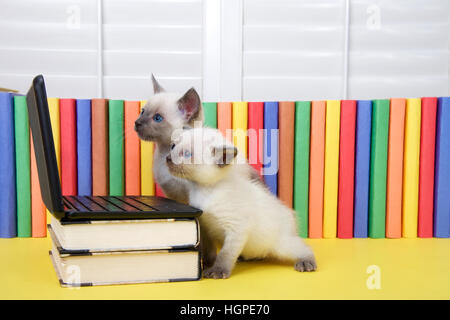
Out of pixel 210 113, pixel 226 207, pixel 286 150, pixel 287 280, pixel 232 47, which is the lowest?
pixel 287 280

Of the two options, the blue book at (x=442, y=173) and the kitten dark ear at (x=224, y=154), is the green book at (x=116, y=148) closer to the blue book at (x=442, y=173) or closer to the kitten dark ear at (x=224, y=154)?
the kitten dark ear at (x=224, y=154)

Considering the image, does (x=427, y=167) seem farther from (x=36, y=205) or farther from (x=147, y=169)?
(x=36, y=205)

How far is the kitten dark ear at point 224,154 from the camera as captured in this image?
35.0 inches

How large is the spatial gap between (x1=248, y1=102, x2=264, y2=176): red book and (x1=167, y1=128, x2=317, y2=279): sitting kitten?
27 cm

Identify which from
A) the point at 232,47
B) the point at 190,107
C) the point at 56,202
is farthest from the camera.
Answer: the point at 232,47

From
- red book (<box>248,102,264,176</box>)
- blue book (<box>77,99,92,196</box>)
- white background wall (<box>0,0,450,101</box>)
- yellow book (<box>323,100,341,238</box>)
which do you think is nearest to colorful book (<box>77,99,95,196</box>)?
blue book (<box>77,99,92,196</box>)

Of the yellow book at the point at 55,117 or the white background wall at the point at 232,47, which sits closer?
the yellow book at the point at 55,117

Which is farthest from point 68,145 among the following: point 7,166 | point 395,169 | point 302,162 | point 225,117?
point 395,169

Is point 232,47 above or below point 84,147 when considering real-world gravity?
above

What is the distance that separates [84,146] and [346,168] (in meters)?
0.79

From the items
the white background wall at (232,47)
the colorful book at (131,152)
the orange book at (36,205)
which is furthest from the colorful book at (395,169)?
the orange book at (36,205)

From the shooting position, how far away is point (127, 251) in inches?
32.5

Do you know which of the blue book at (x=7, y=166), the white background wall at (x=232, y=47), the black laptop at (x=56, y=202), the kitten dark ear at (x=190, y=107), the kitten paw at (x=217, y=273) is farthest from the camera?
the white background wall at (x=232, y=47)

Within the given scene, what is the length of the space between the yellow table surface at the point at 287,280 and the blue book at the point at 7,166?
0.32ft
